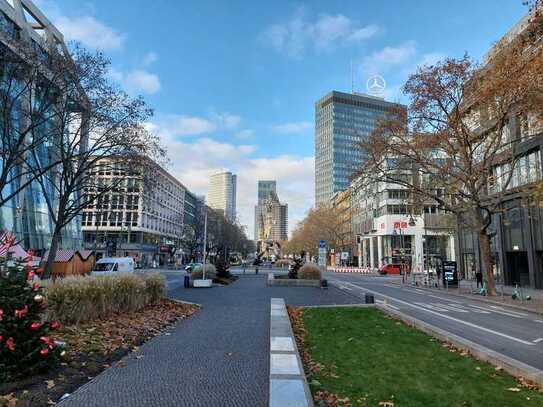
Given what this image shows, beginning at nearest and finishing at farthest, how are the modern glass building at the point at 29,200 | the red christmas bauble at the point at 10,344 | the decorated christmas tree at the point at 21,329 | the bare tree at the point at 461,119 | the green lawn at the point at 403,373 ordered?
the green lawn at the point at 403,373 < the red christmas bauble at the point at 10,344 < the decorated christmas tree at the point at 21,329 < the bare tree at the point at 461,119 < the modern glass building at the point at 29,200


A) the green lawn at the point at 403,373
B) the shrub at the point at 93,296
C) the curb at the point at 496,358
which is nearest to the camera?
the green lawn at the point at 403,373

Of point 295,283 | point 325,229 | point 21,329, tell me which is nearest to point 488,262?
point 295,283

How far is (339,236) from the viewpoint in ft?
310

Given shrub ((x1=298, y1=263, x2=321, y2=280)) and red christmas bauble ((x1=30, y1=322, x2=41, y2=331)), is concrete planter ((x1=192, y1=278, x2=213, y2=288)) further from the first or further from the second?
red christmas bauble ((x1=30, y1=322, x2=41, y2=331))

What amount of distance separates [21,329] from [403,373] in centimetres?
627

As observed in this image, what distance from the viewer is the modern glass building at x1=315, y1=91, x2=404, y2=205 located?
136 metres

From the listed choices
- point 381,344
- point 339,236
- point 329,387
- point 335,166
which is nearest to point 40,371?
point 329,387

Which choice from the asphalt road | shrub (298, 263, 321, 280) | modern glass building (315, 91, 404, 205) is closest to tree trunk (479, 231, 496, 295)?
the asphalt road

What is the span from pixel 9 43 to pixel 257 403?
59.4 feet

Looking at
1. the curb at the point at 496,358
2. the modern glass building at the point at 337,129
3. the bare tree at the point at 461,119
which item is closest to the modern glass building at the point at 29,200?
the bare tree at the point at 461,119

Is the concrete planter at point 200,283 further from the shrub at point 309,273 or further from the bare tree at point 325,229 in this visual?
the bare tree at point 325,229

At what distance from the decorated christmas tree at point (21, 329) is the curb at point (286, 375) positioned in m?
3.66

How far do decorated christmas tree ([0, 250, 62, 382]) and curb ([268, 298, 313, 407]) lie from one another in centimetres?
366

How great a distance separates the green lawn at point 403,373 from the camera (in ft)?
19.3
